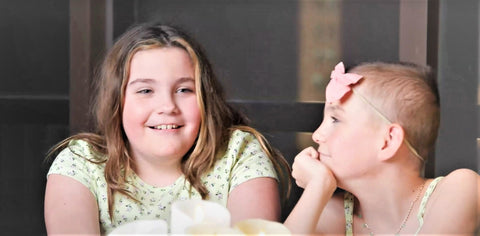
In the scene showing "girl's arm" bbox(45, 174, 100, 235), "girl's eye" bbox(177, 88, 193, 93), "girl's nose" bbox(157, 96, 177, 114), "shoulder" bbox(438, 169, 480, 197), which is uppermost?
"girl's eye" bbox(177, 88, 193, 93)

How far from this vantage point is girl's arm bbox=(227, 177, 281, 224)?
99cm

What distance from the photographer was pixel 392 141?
858 mm

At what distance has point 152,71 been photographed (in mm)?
976

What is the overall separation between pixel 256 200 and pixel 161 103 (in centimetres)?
19

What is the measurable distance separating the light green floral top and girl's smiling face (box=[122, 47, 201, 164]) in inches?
2.5

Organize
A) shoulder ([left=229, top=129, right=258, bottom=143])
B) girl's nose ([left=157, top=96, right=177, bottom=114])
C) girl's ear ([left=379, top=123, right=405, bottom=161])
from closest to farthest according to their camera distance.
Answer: girl's ear ([left=379, top=123, right=405, bottom=161])
girl's nose ([left=157, top=96, right=177, bottom=114])
shoulder ([left=229, top=129, right=258, bottom=143])

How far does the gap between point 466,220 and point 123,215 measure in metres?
0.46

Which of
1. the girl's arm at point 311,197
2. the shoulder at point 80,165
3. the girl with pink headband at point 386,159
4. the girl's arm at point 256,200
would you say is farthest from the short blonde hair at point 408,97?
the shoulder at point 80,165

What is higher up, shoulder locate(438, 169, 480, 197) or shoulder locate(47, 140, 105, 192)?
shoulder locate(438, 169, 480, 197)

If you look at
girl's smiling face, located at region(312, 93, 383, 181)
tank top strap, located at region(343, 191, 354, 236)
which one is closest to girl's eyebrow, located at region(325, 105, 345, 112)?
girl's smiling face, located at region(312, 93, 383, 181)

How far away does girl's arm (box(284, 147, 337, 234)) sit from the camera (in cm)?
86

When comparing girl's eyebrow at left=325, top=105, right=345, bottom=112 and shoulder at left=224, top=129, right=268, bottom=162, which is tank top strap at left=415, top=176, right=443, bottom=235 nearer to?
girl's eyebrow at left=325, top=105, right=345, bottom=112

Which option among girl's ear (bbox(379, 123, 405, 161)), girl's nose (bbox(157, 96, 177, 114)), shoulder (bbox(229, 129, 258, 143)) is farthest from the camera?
shoulder (bbox(229, 129, 258, 143))

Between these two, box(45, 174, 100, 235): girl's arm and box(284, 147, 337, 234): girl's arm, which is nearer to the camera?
box(284, 147, 337, 234): girl's arm
